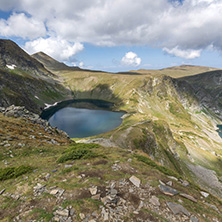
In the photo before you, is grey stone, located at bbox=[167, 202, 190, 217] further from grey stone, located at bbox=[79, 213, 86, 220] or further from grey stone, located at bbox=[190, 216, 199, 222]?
grey stone, located at bbox=[79, 213, 86, 220]

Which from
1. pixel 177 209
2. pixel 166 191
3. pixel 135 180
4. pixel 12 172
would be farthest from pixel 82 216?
pixel 12 172

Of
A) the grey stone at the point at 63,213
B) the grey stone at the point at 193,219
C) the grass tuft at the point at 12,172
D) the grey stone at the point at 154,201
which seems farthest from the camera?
the grass tuft at the point at 12,172

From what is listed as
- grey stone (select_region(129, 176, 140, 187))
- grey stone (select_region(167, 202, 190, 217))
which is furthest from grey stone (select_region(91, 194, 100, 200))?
grey stone (select_region(167, 202, 190, 217))

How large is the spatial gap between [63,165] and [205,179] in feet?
271

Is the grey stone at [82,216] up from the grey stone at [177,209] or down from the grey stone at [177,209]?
up

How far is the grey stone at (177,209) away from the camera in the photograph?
11.1m

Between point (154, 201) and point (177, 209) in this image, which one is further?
point (154, 201)

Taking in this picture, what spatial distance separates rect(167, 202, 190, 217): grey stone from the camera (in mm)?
11086

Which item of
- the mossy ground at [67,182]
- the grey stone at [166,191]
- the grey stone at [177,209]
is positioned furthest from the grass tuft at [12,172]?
the grey stone at [177,209]

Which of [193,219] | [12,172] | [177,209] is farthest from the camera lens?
[12,172]

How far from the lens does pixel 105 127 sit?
400 feet

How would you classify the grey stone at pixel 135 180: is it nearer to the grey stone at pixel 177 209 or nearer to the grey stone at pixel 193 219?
the grey stone at pixel 177 209

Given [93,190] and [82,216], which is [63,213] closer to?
[82,216]

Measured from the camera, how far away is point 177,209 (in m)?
11.3
